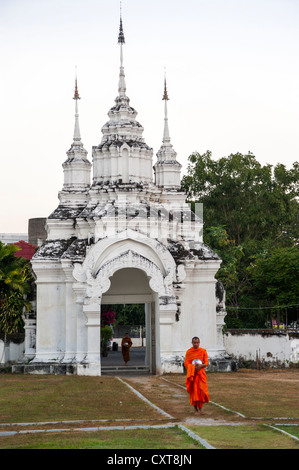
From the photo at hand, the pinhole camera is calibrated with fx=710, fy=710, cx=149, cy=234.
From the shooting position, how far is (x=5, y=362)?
27.8 meters

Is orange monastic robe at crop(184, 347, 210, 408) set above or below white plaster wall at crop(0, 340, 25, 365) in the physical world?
below

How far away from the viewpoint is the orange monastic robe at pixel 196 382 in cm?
1351

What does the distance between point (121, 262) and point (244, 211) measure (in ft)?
81.9

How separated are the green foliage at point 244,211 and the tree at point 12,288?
1424 centimetres

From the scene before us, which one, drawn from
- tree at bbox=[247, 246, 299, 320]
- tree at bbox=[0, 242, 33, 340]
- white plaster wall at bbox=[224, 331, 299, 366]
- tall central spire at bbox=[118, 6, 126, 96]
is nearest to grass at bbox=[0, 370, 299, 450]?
white plaster wall at bbox=[224, 331, 299, 366]

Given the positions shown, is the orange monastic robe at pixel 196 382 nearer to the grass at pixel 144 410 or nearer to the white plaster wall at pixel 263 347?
the grass at pixel 144 410

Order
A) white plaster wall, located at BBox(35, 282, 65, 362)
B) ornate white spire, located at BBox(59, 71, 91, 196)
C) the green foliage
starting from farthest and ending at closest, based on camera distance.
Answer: the green foliage, ornate white spire, located at BBox(59, 71, 91, 196), white plaster wall, located at BBox(35, 282, 65, 362)

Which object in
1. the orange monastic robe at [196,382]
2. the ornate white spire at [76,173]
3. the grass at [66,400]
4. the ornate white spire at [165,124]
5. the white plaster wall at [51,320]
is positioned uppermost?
the ornate white spire at [165,124]

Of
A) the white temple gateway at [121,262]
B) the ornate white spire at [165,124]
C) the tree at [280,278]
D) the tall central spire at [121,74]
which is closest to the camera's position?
the white temple gateway at [121,262]

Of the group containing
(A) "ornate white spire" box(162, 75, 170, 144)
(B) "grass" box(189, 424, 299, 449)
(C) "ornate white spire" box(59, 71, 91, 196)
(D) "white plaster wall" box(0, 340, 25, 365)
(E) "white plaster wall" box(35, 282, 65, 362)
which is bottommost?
(B) "grass" box(189, 424, 299, 449)

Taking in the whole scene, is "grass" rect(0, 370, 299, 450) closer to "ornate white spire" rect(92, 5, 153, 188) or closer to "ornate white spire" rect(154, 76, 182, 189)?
"ornate white spire" rect(92, 5, 153, 188)

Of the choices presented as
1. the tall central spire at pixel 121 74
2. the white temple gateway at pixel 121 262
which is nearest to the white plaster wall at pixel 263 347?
the white temple gateway at pixel 121 262

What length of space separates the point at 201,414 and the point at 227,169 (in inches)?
1419

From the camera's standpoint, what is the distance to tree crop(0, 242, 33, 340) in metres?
26.7
